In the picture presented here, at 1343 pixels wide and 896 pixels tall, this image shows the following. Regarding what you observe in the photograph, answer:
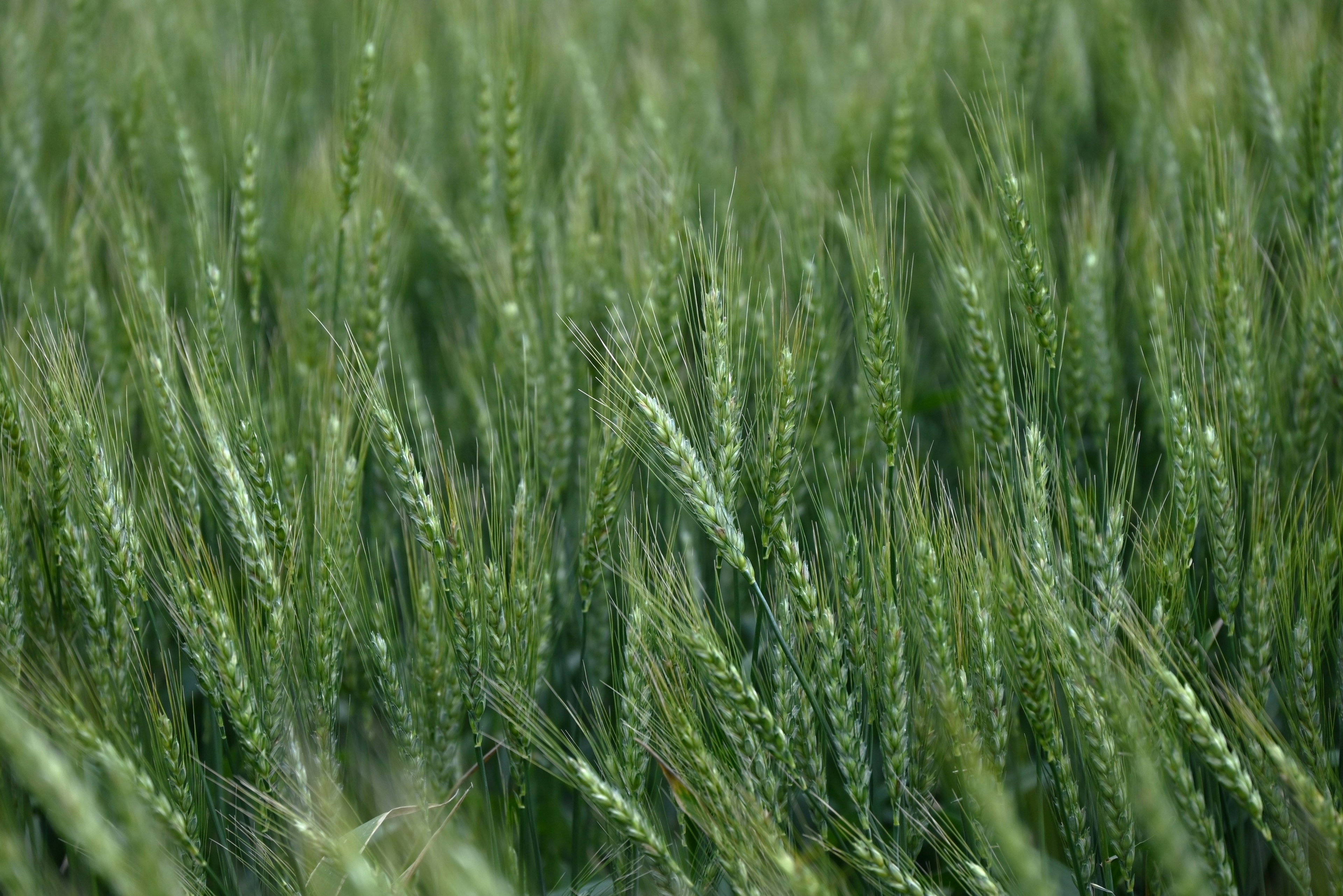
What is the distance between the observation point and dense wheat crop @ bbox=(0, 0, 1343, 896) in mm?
1112

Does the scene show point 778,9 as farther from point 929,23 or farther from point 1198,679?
point 1198,679

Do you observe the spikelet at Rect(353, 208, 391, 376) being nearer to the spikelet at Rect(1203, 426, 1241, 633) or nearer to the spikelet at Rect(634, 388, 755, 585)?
the spikelet at Rect(634, 388, 755, 585)

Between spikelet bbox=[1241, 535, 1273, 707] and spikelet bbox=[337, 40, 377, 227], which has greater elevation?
spikelet bbox=[337, 40, 377, 227]

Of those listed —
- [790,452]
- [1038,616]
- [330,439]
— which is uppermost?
[330,439]

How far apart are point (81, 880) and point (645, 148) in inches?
61.7

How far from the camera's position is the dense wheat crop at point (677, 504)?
1.11 meters

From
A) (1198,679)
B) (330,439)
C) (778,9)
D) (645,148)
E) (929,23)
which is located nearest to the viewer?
(1198,679)

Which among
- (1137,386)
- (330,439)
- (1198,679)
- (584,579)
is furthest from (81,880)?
(1137,386)

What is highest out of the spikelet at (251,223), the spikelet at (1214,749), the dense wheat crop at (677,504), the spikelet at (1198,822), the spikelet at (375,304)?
the spikelet at (251,223)

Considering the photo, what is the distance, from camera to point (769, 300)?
1.59 m

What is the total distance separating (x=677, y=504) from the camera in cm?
153

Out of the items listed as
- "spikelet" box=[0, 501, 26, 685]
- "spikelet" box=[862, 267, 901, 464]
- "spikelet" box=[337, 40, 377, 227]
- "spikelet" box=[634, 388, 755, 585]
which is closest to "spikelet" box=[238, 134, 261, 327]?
"spikelet" box=[337, 40, 377, 227]

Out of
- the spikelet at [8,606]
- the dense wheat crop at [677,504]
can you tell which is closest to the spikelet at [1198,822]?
the dense wheat crop at [677,504]

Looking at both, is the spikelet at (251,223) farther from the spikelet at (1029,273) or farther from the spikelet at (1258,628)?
the spikelet at (1258,628)
